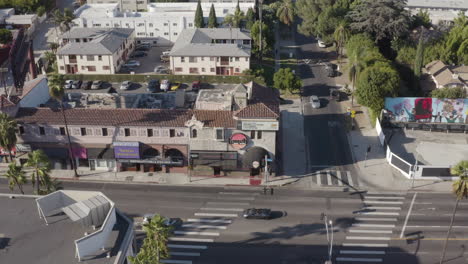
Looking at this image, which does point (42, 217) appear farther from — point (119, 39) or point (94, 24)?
point (94, 24)

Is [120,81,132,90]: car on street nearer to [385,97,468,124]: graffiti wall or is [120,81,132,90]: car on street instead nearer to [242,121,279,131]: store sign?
[242,121,279,131]: store sign

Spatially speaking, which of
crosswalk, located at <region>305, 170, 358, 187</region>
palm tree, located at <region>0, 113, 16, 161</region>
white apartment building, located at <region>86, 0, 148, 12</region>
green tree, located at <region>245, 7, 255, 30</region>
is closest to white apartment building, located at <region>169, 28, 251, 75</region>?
green tree, located at <region>245, 7, 255, 30</region>

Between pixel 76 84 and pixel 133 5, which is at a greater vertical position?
pixel 133 5

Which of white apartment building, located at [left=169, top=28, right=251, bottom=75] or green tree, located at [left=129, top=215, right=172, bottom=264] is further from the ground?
white apartment building, located at [left=169, top=28, right=251, bottom=75]

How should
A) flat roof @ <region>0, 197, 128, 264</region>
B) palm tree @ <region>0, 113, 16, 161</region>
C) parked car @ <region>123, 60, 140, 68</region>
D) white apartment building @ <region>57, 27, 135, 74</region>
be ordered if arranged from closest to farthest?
flat roof @ <region>0, 197, 128, 264</region>
palm tree @ <region>0, 113, 16, 161</region>
white apartment building @ <region>57, 27, 135, 74</region>
parked car @ <region>123, 60, 140, 68</region>

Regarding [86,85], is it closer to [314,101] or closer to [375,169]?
[314,101]

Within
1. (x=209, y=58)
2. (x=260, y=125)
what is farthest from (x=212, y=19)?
(x=260, y=125)

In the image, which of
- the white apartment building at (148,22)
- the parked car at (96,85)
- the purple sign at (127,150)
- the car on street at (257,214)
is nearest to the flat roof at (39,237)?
the car on street at (257,214)
